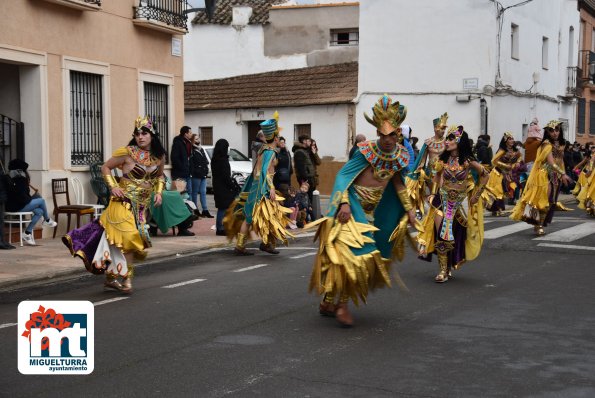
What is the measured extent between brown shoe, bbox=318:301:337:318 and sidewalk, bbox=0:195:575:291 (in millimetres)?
4110

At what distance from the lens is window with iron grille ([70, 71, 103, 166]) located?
54.3 ft

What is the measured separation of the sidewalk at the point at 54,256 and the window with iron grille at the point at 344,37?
17637 mm

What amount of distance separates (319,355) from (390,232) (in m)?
1.91

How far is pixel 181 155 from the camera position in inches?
710

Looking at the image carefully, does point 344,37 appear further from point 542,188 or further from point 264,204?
point 264,204

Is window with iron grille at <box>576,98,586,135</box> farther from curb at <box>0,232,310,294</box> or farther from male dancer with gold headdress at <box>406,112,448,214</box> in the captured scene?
male dancer with gold headdress at <box>406,112,448,214</box>

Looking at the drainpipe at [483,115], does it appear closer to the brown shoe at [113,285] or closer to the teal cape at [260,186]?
the teal cape at [260,186]

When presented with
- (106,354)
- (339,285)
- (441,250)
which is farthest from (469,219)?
(106,354)

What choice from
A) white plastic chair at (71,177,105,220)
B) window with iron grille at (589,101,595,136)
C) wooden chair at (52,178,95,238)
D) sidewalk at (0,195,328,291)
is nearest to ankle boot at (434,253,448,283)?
sidewalk at (0,195,328,291)

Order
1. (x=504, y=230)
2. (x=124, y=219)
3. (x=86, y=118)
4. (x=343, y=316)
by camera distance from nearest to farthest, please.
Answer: (x=343, y=316), (x=124, y=219), (x=504, y=230), (x=86, y=118)

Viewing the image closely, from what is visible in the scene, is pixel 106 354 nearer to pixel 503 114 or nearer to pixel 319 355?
pixel 319 355

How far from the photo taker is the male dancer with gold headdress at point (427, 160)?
10695mm

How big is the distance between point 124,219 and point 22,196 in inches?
205

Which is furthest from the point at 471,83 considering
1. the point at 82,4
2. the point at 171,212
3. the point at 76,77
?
the point at 171,212
